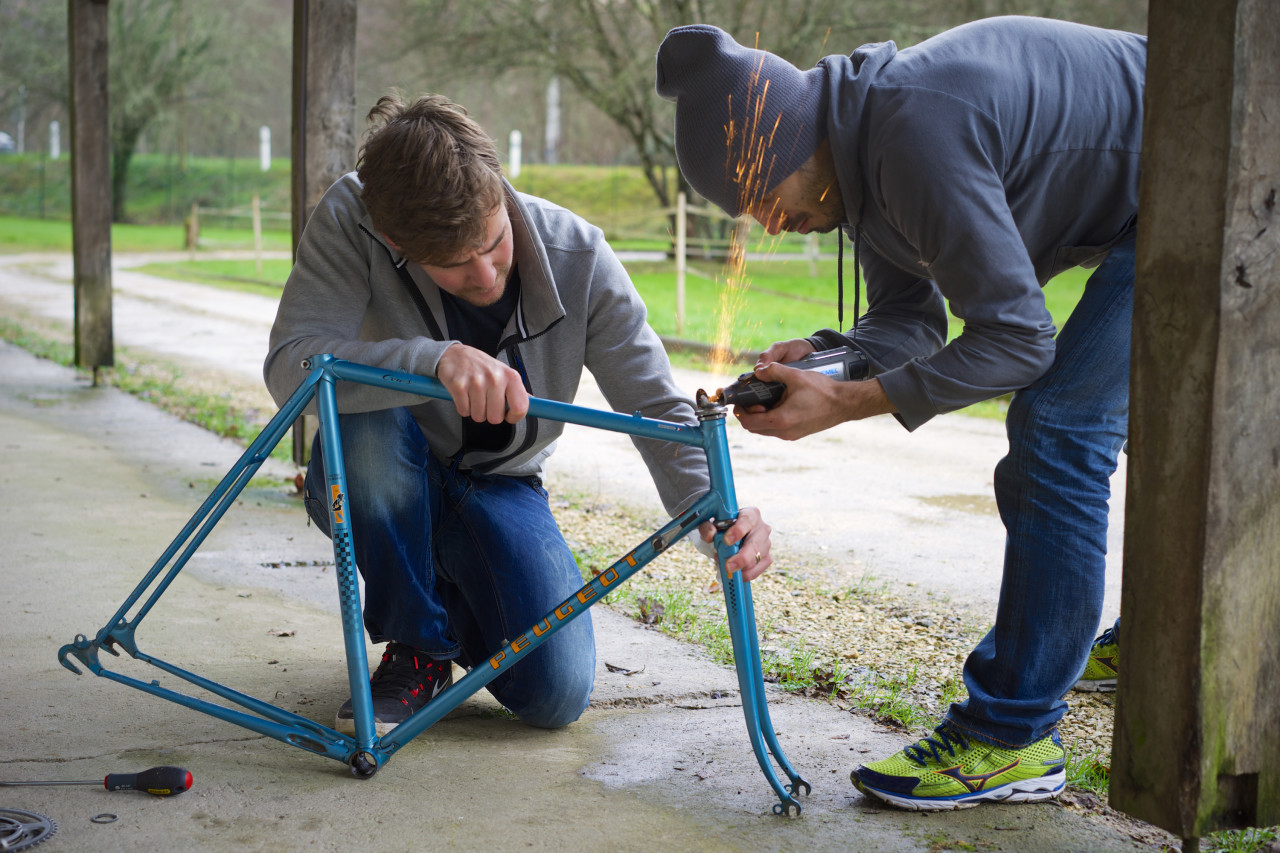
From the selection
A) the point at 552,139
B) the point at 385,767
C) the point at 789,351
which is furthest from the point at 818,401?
the point at 552,139

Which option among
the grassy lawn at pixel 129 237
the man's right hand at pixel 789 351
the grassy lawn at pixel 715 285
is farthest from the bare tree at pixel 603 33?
the man's right hand at pixel 789 351

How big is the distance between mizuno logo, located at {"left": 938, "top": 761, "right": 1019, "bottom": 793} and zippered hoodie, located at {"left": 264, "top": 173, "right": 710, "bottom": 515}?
726mm

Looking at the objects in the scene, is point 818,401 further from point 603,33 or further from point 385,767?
Result: point 603,33

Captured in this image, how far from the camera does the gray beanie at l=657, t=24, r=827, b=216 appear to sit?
212 centimetres

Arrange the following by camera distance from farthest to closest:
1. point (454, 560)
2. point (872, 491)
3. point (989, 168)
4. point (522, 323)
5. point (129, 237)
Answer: point (129, 237) → point (872, 491) → point (454, 560) → point (522, 323) → point (989, 168)

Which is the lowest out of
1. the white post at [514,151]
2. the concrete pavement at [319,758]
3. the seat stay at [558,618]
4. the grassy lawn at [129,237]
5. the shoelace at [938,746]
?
the concrete pavement at [319,758]

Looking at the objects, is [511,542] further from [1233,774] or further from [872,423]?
[872,423]

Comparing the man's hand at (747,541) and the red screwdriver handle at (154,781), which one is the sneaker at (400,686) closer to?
the red screwdriver handle at (154,781)

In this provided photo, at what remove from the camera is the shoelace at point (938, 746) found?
2.24m

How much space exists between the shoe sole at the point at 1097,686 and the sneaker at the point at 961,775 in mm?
844

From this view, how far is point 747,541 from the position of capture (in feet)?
7.20

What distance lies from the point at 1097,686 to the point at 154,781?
2233mm

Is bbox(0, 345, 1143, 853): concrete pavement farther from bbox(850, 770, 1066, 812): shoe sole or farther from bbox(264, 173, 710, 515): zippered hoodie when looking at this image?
bbox(264, 173, 710, 515): zippered hoodie

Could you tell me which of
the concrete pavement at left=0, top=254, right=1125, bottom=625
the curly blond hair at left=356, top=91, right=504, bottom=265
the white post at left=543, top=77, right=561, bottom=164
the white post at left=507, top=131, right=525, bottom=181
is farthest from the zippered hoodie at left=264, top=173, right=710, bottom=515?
the white post at left=543, top=77, right=561, bottom=164
